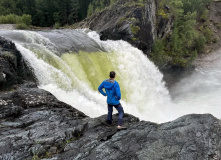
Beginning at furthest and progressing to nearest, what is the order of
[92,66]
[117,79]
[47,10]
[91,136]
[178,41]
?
[47,10] < [178,41] < [117,79] < [92,66] < [91,136]

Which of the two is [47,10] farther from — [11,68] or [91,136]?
[91,136]

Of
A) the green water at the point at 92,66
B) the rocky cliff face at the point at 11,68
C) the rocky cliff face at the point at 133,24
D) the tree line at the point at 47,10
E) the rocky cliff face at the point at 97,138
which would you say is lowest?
the rocky cliff face at the point at 97,138

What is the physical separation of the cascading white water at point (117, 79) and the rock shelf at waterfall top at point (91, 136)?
3114 mm

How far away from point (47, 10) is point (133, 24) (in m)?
47.8

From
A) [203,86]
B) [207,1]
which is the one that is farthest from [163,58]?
[207,1]

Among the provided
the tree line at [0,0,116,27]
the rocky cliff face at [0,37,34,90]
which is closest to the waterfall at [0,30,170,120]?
the rocky cliff face at [0,37,34,90]

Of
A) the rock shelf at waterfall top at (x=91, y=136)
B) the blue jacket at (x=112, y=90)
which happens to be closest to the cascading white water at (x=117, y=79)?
the rock shelf at waterfall top at (x=91, y=136)

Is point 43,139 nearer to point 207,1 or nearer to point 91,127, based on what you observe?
point 91,127

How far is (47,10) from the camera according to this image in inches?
2373

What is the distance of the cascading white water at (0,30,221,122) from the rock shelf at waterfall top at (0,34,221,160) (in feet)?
10.2

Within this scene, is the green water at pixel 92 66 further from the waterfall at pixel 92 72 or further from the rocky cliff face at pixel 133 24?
the rocky cliff face at pixel 133 24

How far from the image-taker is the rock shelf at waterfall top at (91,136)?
4672 millimetres

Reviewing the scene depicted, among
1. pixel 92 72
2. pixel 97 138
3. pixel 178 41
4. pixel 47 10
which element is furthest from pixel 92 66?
pixel 47 10

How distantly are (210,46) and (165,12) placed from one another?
15.8 m
